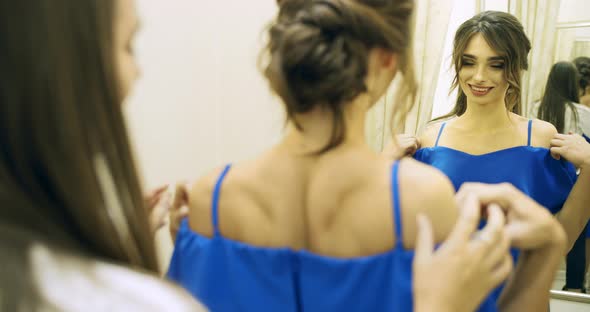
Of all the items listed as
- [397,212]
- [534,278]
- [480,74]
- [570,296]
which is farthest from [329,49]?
[570,296]

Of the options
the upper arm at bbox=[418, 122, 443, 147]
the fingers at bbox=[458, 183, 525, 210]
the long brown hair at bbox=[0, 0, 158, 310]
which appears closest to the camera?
the long brown hair at bbox=[0, 0, 158, 310]

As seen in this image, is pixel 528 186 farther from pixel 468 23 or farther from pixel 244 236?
pixel 244 236

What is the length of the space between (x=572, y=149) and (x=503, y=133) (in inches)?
6.3

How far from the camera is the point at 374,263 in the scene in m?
0.61

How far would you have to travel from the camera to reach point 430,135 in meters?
1.33

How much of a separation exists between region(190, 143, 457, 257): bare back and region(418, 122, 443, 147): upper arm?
0.71 m

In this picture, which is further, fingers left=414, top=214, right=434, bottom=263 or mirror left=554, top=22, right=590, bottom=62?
mirror left=554, top=22, right=590, bottom=62

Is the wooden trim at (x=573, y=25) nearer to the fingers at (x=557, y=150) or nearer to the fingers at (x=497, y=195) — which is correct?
the fingers at (x=557, y=150)

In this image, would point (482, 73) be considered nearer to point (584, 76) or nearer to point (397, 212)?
point (584, 76)

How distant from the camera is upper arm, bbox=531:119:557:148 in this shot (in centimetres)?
119

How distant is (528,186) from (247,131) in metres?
0.91

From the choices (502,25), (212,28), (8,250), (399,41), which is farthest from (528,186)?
(8,250)

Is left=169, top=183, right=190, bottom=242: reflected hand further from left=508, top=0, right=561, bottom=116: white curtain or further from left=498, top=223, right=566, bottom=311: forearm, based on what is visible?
left=508, top=0, right=561, bottom=116: white curtain

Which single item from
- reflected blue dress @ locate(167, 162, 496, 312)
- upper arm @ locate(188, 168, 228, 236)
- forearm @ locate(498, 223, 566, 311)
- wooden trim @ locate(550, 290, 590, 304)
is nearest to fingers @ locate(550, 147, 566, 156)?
wooden trim @ locate(550, 290, 590, 304)
